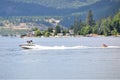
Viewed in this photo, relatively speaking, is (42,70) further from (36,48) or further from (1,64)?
(36,48)

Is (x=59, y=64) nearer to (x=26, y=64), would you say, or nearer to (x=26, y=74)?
(x=26, y=64)

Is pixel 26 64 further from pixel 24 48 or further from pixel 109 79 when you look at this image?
pixel 24 48

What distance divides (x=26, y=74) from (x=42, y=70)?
14.7 ft

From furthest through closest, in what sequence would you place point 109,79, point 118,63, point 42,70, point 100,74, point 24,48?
point 24,48 < point 118,63 < point 42,70 < point 100,74 < point 109,79

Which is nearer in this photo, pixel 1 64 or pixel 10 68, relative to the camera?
pixel 10 68

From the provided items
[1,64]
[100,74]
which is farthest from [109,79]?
[1,64]

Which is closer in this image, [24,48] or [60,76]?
[60,76]

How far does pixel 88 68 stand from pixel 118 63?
827 cm

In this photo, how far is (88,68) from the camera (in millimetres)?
77500

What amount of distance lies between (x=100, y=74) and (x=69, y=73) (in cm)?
398

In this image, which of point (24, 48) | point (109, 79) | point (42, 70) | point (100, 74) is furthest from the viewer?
point (24, 48)

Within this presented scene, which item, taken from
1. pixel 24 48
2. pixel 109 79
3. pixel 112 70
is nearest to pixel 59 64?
pixel 112 70

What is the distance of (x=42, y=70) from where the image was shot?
2990 inches

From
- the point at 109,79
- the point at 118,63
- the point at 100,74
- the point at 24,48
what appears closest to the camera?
the point at 109,79
